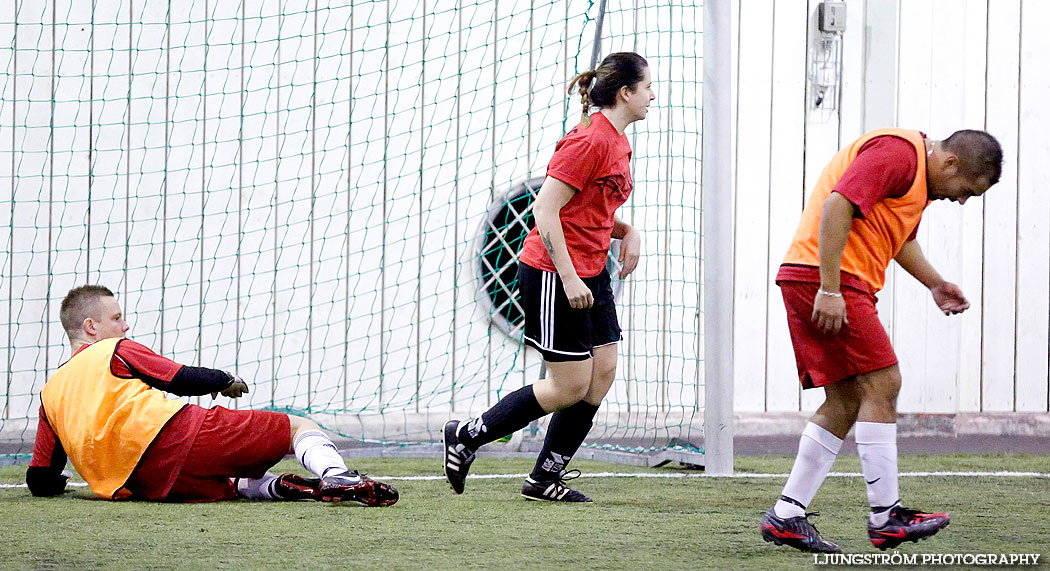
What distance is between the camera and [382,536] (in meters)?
2.78

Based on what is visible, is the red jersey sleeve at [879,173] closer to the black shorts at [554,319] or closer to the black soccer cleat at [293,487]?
the black shorts at [554,319]

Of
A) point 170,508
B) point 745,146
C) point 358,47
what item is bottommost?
point 170,508

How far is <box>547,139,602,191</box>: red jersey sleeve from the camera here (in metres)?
3.29

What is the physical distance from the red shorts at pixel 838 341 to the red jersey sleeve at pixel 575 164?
80 centimetres

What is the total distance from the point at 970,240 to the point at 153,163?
434cm

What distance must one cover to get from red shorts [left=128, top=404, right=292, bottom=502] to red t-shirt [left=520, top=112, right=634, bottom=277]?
38.8 inches

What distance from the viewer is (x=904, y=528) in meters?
2.53

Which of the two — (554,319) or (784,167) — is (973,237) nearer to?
(784,167)

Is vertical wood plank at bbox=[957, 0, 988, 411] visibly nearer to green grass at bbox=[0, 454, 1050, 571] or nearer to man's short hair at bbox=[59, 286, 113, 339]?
green grass at bbox=[0, 454, 1050, 571]

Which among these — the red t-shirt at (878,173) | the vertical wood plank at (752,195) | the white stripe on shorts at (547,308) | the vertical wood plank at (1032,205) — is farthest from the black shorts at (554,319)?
the vertical wood plank at (1032,205)

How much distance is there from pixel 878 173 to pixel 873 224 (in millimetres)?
169

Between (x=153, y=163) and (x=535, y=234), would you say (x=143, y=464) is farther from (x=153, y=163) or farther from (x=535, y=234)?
(x=153, y=163)

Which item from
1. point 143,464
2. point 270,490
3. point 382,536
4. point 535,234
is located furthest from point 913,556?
point 143,464

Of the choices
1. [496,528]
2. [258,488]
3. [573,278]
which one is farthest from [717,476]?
[258,488]
